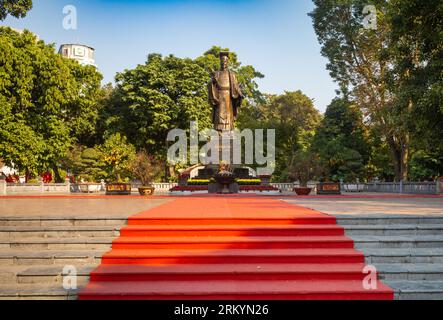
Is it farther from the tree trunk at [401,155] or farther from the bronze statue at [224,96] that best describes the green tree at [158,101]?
the tree trunk at [401,155]

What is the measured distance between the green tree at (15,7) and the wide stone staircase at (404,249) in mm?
15063

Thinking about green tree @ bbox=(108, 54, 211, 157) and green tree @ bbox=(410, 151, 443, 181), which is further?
Result: green tree @ bbox=(108, 54, 211, 157)

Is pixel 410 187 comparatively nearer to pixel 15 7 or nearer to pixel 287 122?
pixel 287 122

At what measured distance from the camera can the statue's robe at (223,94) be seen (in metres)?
22.6

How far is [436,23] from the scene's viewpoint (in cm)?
1412

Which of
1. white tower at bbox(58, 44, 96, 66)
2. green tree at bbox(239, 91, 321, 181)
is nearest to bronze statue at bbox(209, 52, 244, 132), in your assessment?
green tree at bbox(239, 91, 321, 181)

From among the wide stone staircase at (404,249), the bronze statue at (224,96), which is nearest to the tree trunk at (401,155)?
the bronze statue at (224,96)

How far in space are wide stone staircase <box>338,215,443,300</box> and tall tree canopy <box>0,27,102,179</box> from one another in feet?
80.4

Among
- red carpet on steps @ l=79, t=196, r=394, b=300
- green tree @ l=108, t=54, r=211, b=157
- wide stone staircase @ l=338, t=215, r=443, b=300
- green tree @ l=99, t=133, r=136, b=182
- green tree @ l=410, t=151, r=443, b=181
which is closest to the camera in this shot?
red carpet on steps @ l=79, t=196, r=394, b=300

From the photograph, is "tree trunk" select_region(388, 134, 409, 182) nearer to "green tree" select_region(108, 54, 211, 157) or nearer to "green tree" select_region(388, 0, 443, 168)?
"green tree" select_region(388, 0, 443, 168)

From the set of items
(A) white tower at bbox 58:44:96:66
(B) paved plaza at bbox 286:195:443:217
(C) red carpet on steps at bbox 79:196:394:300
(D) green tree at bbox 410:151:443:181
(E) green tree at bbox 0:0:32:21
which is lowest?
(C) red carpet on steps at bbox 79:196:394:300

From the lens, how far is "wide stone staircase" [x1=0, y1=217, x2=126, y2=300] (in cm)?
490

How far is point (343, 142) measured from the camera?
3447 centimetres
